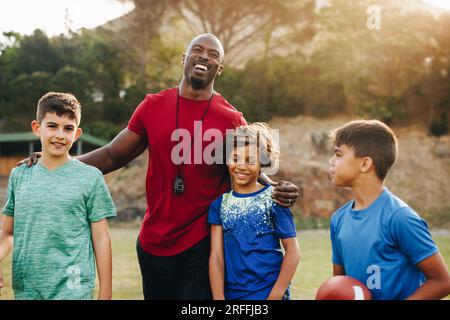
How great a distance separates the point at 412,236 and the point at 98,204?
1.44m

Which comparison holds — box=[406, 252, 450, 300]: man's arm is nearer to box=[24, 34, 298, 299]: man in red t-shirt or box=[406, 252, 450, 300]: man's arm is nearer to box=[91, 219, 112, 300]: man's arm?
box=[24, 34, 298, 299]: man in red t-shirt

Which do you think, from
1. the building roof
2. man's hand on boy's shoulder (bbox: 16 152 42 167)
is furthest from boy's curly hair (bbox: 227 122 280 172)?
the building roof

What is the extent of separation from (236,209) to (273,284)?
42 cm

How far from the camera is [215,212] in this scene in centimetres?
312

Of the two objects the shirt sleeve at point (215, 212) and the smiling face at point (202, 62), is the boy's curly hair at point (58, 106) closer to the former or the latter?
the smiling face at point (202, 62)

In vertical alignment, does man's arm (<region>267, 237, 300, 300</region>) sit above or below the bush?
below

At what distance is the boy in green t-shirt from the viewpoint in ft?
9.05

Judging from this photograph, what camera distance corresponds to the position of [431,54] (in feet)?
77.9

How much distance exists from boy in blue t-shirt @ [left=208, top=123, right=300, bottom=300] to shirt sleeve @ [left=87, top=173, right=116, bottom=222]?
56 centimetres

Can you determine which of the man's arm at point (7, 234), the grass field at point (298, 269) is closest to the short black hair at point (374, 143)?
the man's arm at point (7, 234)

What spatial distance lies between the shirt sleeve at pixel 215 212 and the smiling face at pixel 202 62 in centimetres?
68

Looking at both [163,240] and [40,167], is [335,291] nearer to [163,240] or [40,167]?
[163,240]

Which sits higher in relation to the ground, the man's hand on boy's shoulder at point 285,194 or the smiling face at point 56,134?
the smiling face at point 56,134

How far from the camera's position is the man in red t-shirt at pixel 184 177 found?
319cm
